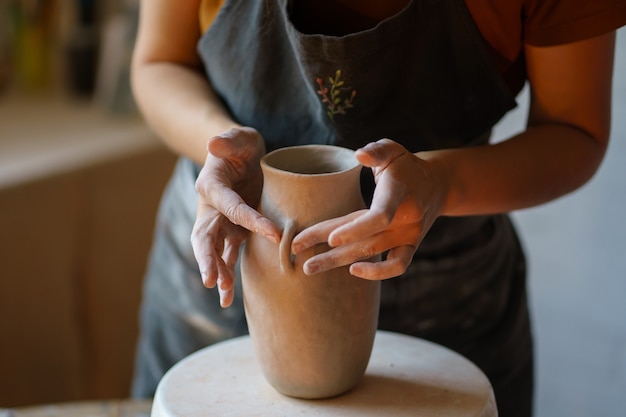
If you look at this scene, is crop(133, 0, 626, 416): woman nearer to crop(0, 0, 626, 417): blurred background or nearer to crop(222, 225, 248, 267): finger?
crop(222, 225, 248, 267): finger

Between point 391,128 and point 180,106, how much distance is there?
0.30 metres

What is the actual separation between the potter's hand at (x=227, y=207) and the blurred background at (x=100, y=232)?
109 centimetres

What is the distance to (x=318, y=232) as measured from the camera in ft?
3.02

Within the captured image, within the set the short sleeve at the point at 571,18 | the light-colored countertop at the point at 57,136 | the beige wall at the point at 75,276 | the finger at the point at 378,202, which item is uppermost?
the short sleeve at the point at 571,18

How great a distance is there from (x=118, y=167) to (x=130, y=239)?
21 centimetres

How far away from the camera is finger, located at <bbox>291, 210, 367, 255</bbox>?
36.1 inches

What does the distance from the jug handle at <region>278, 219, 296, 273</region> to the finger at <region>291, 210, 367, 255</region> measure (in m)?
0.02

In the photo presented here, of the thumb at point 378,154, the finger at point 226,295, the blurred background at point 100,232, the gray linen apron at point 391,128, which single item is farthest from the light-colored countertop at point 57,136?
the thumb at point 378,154

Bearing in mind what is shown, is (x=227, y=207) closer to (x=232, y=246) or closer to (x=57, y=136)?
(x=232, y=246)

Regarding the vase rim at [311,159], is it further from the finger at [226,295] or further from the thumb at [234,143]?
the finger at [226,295]

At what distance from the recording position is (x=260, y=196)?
1.09 m

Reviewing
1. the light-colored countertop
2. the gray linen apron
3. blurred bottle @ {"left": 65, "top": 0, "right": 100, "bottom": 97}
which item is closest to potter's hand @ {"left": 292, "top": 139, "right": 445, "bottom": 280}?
the gray linen apron

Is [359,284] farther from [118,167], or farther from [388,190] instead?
[118,167]

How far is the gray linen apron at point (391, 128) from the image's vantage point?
1.11m
